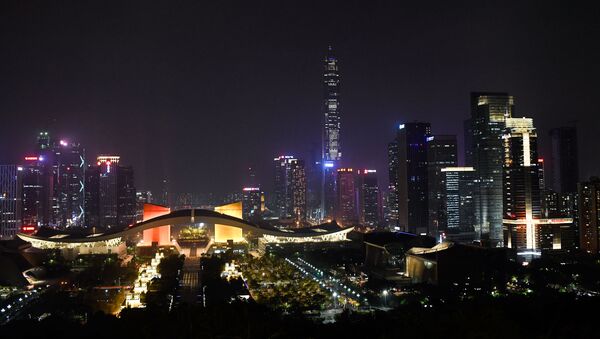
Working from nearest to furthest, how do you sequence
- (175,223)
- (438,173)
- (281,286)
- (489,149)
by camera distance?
(281,286), (175,223), (489,149), (438,173)

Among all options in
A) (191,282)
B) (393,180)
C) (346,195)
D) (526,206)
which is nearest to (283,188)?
(346,195)

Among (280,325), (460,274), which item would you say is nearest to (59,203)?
(460,274)

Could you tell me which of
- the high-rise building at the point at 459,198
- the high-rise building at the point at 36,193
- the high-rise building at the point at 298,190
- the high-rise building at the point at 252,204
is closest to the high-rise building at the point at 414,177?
the high-rise building at the point at 459,198

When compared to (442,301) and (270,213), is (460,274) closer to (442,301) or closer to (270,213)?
(442,301)

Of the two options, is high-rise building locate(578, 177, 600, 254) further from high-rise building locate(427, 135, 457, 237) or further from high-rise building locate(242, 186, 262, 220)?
high-rise building locate(242, 186, 262, 220)

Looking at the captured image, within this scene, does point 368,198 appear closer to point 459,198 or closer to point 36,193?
point 459,198

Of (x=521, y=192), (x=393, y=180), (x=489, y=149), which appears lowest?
(x=521, y=192)

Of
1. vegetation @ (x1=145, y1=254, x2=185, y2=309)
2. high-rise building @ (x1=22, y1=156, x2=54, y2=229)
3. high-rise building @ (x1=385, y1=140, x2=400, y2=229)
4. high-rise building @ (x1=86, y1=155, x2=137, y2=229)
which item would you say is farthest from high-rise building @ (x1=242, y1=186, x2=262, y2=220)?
vegetation @ (x1=145, y1=254, x2=185, y2=309)
